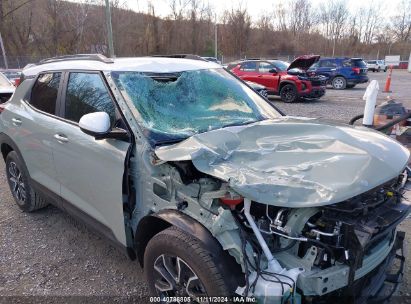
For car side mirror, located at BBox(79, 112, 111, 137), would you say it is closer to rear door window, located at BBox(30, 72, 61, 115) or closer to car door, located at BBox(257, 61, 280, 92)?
rear door window, located at BBox(30, 72, 61, 115)

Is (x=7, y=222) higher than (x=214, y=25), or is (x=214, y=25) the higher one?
(x=214, y=25)

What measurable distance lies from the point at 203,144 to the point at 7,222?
3.23 metres

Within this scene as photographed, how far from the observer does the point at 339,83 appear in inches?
774

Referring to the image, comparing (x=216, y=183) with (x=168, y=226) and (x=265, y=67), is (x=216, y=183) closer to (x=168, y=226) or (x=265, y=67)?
(x=168, y=226)

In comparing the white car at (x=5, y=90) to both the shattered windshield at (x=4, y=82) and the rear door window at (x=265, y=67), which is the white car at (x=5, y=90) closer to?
the shattered windshield at (x=4, y=82)

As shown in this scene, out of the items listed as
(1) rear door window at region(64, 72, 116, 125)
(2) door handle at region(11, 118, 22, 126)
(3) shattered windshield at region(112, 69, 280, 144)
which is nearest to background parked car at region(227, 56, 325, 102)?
(3) shattered windshield at region(112, 69, 280, 144)

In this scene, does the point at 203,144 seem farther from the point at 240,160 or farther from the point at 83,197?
the point at 83,197

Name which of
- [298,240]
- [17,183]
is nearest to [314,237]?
[298,240]

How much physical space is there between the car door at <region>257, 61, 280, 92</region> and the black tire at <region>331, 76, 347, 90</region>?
6545 mm

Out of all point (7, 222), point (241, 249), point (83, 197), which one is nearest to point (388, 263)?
point (241, 249)

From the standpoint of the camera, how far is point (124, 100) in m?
2.81

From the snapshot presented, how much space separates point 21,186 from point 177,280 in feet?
10.1

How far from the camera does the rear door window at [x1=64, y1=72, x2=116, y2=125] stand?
2945 mm

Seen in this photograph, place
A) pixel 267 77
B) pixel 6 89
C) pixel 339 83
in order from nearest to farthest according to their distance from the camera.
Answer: pixel 6 89, pixel 267 77, pixel 339 83
